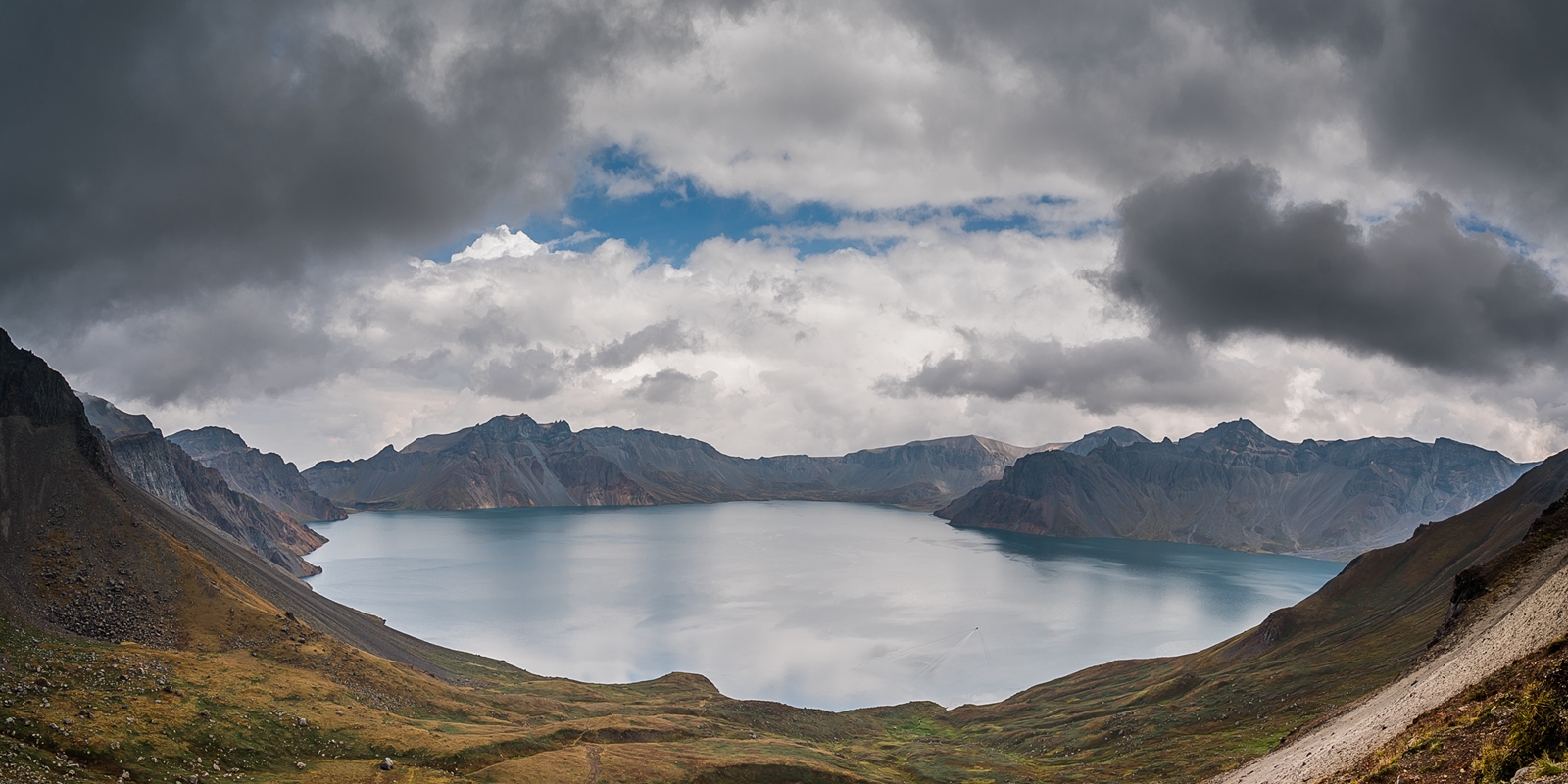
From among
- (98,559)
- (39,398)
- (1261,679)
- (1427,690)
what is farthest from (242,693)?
(1261,679)

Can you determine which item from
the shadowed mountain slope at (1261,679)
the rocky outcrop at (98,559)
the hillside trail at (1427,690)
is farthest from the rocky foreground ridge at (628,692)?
the shadowed mountain slope at (1261,679)

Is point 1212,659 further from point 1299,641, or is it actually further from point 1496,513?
point 1496,513

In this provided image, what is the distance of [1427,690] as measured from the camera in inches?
1399

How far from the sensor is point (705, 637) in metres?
189

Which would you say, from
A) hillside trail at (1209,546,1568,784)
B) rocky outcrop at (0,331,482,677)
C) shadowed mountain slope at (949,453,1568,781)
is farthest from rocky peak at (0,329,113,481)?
hillside trail at (1209,546,1568,784)

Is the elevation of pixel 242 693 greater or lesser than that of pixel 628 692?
greater

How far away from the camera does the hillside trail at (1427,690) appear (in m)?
31.6

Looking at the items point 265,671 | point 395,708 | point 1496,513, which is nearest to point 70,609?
point 265,671

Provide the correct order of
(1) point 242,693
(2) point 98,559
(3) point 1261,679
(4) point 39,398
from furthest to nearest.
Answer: (4) point 39,398 < (3) point 1261,679 < (2) point 98,559 < (1) point 242,693

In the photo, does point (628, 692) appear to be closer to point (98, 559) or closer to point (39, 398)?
point (98, 559)

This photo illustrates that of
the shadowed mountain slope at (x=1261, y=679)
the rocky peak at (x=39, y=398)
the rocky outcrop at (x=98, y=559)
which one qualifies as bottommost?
the shadowed mountain slope at (x=1261, y=679)

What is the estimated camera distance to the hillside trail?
104 feet

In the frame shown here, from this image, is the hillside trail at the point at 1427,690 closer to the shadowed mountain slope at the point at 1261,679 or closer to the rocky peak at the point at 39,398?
the shadowed mountain slope at the point at 1261,679

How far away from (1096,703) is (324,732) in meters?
116
